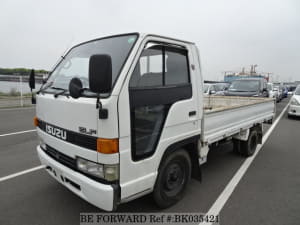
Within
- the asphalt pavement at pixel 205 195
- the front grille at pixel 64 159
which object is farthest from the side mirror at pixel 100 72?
Result: the asphalt pavement at pixel 205 195

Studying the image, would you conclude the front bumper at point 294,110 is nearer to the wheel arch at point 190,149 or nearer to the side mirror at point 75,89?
the wheel arch at point 190,149

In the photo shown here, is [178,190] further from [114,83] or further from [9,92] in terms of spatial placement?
[9,92]

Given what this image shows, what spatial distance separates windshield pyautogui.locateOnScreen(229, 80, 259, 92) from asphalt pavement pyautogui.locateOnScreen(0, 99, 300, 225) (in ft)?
16.5

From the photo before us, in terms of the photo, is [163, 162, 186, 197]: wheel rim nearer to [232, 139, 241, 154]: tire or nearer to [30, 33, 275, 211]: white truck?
[30, 33, 275, 211]: white truck

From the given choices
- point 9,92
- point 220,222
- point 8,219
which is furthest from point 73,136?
point 9,92

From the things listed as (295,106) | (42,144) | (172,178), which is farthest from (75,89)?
(295,106)

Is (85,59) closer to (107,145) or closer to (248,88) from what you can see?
(107,145)

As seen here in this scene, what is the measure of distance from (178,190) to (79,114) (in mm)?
1759

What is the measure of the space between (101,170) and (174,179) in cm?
120

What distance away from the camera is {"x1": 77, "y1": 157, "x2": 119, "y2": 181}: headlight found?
1.89 meters

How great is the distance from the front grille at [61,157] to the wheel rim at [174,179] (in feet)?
3.83

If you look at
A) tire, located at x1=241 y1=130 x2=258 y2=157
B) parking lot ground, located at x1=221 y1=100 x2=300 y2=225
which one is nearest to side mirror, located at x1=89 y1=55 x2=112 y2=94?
parking lot ground, located at x1=221 y1=100 x2=300 y2=225

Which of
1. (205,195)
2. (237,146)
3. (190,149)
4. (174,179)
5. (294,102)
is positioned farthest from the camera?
(294,102)

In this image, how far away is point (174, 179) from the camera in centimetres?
273
